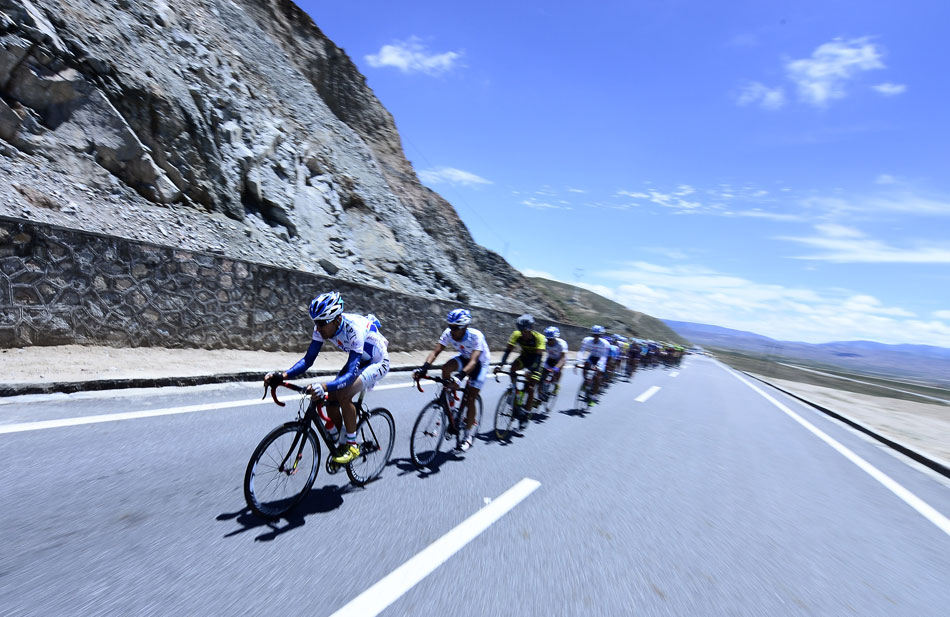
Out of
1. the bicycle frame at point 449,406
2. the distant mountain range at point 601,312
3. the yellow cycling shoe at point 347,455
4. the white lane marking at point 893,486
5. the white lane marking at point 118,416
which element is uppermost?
the distant mountain range at point 601,312

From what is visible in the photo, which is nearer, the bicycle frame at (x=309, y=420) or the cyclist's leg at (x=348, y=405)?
the bicycle frame at (x=309, y=420)

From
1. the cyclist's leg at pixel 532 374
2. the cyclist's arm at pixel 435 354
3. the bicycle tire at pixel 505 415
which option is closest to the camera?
the cyclist's arm at pixel 435 354

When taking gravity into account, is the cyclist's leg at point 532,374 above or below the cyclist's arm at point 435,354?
below

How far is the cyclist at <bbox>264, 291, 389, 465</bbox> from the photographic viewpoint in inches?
165

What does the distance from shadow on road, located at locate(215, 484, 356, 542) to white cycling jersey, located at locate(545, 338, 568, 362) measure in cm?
598

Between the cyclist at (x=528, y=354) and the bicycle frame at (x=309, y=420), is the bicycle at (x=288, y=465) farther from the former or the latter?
the cyclist at (x=528, y=354)

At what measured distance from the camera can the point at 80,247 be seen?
26.4 ft

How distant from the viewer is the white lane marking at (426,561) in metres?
2.78

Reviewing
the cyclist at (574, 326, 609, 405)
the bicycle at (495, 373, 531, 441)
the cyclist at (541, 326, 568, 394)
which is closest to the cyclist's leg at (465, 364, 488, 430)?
the bicycle at (495, 373, 531, 441)

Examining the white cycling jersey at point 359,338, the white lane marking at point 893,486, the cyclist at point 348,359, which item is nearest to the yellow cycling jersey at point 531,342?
the white cycling jersey at point 359,338

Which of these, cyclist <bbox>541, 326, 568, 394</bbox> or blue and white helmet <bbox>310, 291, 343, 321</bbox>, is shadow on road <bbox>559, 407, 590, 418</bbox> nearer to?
cyclist <bbox>541, 326, 568, 394</bbox>

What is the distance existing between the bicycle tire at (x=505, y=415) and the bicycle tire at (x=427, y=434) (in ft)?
5.02

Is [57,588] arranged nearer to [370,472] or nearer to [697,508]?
[370,472]

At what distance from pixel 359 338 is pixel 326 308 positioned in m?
0.49
